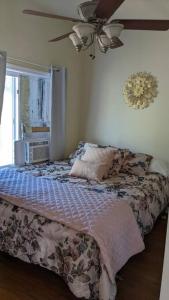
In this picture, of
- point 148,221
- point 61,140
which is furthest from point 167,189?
point 61,140

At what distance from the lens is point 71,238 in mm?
1820

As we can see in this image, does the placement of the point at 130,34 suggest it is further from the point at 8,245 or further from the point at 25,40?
the point at 8,245

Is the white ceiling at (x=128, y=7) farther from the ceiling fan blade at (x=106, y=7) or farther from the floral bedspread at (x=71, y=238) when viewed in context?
the floral bedspread at (x=71, y=238)

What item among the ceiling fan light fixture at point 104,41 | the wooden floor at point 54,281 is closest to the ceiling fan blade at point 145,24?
the ceiling fan light fixture at point 104,41

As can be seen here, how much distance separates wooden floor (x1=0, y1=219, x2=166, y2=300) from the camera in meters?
1.93

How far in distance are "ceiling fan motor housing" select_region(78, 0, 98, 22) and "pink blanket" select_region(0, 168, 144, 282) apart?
1.41 metres

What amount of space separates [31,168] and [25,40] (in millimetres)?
1536

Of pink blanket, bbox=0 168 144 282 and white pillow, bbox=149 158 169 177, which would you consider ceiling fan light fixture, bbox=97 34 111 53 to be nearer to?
pink blanket, bbox=0 168 144 282

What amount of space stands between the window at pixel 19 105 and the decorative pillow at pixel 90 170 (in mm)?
899

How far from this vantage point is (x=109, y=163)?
3.10 metres

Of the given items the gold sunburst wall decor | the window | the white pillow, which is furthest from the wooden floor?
the gold sunburst wall decor

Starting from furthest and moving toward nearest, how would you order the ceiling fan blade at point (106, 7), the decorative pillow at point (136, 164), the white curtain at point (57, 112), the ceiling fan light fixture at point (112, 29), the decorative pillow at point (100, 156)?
the white curtain at point (57, 112) < the decorative pillow at point (136, 164) < the decorative pillow at point (100, 156) < the ceiling fan light fixture at point (112, 29) < the ceiling fan blade at point (106, 7)

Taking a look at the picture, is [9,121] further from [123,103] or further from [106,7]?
[106,7]

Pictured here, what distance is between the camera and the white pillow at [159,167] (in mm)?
3350
